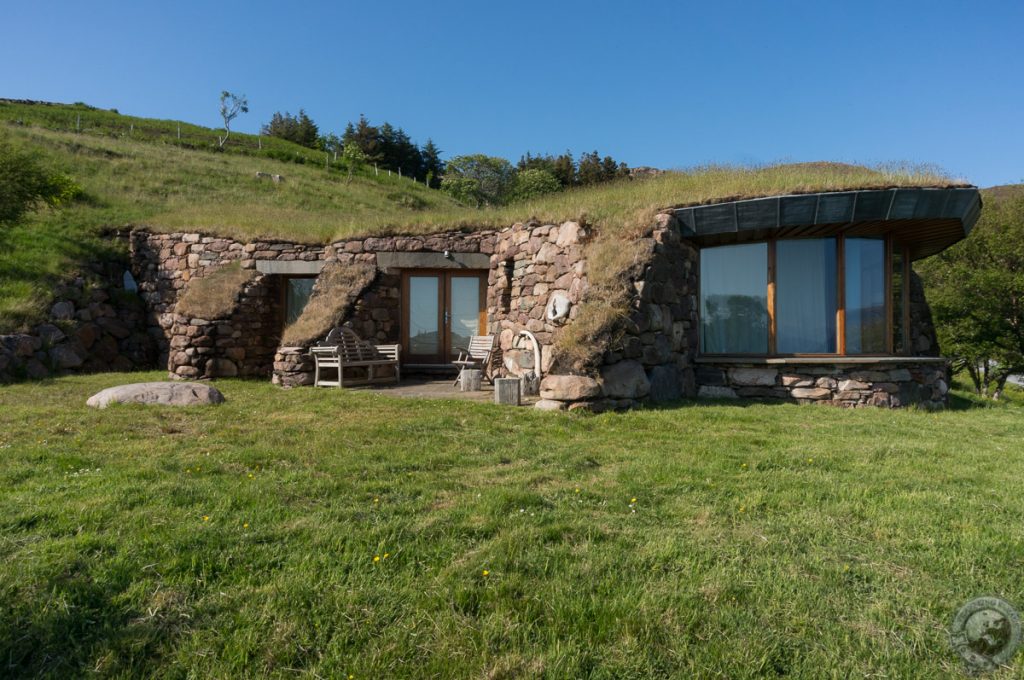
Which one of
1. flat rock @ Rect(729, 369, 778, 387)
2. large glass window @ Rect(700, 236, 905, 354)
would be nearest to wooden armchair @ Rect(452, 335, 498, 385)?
large glass window @ Rect(700, 236, 905, 354)

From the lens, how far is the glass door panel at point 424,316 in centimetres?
1227

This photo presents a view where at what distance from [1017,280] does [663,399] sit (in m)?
15.9

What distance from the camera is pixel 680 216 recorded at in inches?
377

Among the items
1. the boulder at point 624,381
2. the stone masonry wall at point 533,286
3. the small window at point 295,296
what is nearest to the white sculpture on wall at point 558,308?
the stone masonry wall at point 533,286

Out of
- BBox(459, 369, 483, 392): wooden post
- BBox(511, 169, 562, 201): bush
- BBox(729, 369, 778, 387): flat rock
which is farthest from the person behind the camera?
BBox(511, 169, 562, 201): bush

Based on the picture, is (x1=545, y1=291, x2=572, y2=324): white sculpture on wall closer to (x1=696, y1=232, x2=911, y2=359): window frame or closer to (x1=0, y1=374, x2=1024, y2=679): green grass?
(x1=696, y1=232, x2=911, y2=359): window frame

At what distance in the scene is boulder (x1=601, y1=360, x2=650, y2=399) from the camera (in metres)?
7.55

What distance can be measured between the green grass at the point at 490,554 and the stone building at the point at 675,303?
10.4 ft

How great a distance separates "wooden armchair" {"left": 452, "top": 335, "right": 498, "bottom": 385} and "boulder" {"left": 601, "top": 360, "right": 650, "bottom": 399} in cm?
330

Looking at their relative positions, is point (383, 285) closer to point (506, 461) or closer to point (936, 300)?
point (506, 461)

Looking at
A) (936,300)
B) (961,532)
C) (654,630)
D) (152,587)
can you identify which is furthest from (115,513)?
(936,300)

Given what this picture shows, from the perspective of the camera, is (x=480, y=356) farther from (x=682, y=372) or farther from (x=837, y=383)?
(x=837, y=383)

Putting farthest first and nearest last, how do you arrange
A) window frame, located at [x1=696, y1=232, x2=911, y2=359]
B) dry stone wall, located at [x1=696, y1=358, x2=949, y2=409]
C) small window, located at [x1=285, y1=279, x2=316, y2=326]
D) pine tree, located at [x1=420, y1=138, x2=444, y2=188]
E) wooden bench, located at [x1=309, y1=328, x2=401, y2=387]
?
1. pine tree, located at [x1=420, y1=138, x2=444, y2=188]
2. small window, located at [x1=285, y1=279, x2=316, y2=326]
3. wooden bench, located at [x1=309, y1=328, x2=401, y2=387]
4. window frame, located at [x1=696, y1=232, x2=911, y2=359]
5. dry stone wall, located at [x1=696, y1=358, x2=949, y2=409]

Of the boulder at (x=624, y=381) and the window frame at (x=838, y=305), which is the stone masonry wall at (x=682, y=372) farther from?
the window frame at (x=838, y=305)
